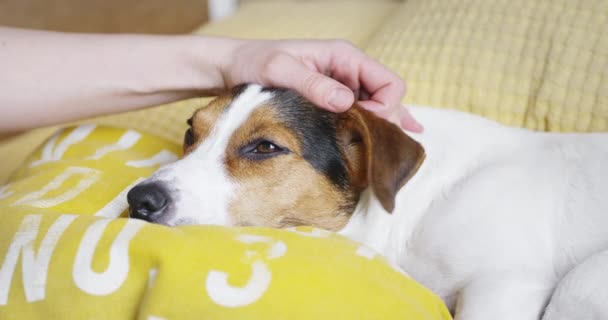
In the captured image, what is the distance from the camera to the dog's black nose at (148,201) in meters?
1.52

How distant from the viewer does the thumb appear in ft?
5.79

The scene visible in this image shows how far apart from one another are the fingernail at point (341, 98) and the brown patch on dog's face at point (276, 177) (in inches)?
6.0

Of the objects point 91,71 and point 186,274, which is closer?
point 186,274

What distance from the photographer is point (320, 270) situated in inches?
Answer: 49.9

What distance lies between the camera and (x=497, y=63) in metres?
2.40

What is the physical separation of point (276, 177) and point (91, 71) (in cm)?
81

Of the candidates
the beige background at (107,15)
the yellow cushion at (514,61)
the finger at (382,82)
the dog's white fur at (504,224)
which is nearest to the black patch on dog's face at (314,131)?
the dog's white fur at (504,224)

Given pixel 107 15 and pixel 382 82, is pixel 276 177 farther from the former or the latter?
pixel 107 15

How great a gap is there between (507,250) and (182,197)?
87cm

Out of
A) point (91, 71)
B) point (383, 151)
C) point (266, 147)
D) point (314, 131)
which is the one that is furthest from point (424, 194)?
point (91, 71)

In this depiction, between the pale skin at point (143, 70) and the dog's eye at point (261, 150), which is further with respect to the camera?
the pale skin at point (143, 70)

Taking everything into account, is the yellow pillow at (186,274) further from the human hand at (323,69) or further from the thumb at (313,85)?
the human hand at (323,69)

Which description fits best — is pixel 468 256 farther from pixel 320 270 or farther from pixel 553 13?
pixel 553 13

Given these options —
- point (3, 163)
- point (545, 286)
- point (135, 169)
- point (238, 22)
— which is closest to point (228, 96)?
point (135, 169)
